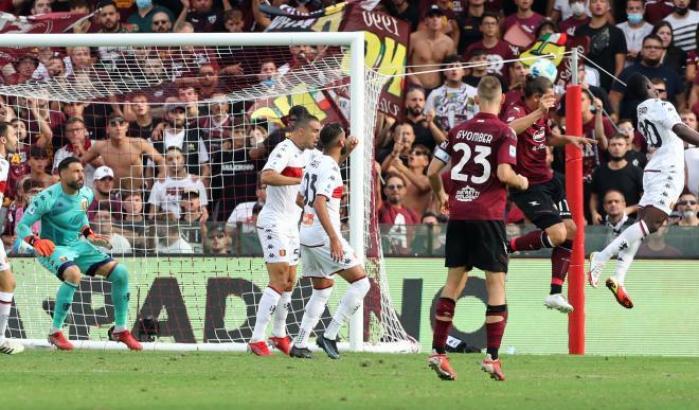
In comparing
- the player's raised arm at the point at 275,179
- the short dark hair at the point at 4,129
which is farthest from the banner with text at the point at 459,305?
the short dark hair at the point at 4,129

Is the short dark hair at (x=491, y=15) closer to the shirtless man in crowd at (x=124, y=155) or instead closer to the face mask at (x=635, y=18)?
the face mask at (x=635, y=18)

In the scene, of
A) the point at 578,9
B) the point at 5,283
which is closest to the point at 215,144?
the point at 5,283

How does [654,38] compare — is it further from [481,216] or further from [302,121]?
[481,216]

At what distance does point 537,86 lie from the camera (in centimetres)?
1422

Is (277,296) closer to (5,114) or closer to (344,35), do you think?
(344,35)

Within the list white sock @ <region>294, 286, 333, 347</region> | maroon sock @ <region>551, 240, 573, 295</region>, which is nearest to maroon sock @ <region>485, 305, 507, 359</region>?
white sock @ <region>294, 286, 333, 347</region>

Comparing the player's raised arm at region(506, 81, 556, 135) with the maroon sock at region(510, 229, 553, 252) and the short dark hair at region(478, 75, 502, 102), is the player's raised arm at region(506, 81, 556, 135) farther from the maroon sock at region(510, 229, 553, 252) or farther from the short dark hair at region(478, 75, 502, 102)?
the maroon sock at region(510, 229, 553, 252)

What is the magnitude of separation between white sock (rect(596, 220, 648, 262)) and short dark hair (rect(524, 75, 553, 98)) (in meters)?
2.37

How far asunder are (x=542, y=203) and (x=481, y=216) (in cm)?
396

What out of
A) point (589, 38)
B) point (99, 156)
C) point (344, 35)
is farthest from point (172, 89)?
point (589, 38)

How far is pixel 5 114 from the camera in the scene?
18.1 meters

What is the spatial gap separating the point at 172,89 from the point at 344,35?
274 cm

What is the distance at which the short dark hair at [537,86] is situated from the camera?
14.1 metres

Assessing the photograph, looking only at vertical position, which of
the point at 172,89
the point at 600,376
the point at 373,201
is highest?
the point at 172,89
